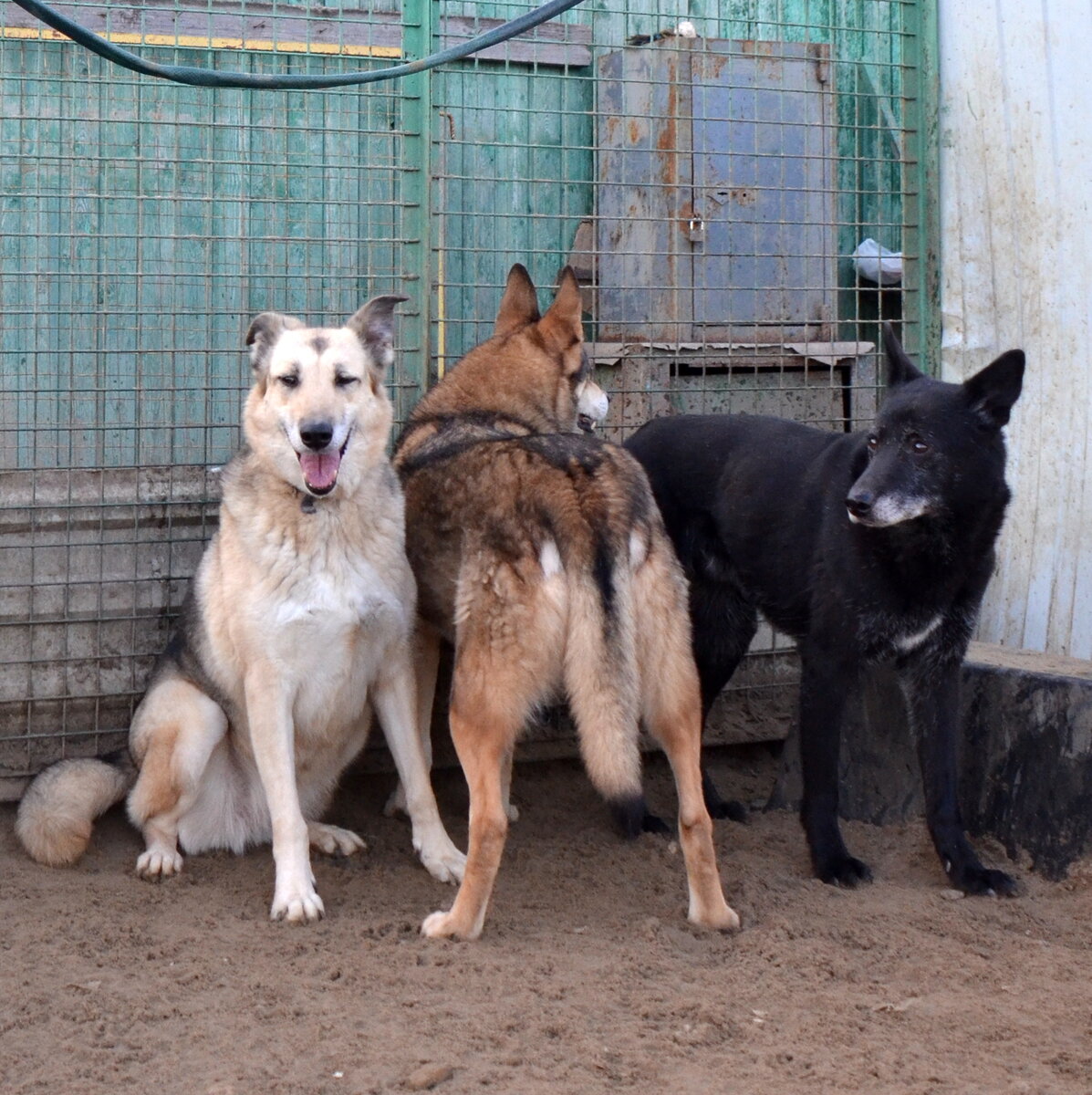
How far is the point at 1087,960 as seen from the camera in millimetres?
3232

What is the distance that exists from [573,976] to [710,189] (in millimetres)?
3717

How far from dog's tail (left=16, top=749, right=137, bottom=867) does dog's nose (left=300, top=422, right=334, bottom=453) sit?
1388 millimetres

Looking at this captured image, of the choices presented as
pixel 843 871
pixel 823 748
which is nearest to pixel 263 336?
pixel 823 748

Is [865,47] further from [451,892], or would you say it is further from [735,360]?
[451,892]

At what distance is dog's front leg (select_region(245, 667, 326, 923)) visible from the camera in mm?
3791

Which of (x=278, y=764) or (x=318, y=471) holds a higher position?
(x=318, y=471)

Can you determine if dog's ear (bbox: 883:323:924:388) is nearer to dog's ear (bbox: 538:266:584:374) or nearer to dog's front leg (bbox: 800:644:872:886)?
dog's front leg (bbox: 800:644:872:886)

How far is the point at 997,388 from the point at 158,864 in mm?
2983

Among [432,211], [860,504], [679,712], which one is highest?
[432,211]

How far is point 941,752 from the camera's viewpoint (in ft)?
13.1

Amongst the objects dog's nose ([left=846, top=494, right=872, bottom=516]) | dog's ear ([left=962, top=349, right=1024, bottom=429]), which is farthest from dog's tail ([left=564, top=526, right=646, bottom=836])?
dog's ear ([left=962, top=349, right=1024, bottom=429])

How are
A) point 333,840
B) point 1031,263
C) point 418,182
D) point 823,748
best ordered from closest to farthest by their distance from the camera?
point 823,748, point 333,840, point 418,182, point 1031,263

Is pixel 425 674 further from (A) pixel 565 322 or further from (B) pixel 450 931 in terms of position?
(A) pixel 565 322

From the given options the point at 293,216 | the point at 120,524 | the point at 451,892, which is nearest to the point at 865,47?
the point at 293,216
